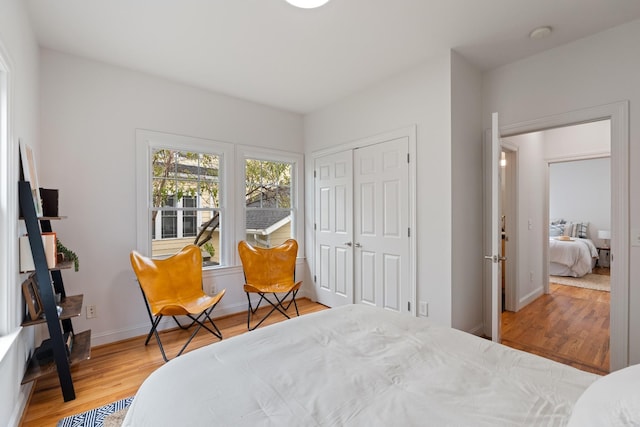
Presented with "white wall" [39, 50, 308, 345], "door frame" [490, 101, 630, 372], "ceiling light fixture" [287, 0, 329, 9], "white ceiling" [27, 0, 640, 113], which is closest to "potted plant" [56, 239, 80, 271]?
"white wall" [39, 50, 308, 345]

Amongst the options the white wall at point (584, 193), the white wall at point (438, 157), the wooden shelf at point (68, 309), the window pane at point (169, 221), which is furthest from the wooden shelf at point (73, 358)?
the white wall at point (584, 193)

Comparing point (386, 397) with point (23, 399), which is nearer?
point (386, 397)

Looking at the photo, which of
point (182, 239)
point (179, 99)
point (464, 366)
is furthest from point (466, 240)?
point (179, 99)

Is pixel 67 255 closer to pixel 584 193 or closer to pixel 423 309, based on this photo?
pixel 423 309

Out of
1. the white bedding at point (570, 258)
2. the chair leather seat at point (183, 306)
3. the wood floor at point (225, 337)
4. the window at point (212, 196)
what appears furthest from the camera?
the white bedding at point (570, 258)

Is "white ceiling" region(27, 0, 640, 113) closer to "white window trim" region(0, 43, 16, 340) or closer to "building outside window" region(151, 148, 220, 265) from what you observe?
"white window trim" region(0, 43, 16, 340)

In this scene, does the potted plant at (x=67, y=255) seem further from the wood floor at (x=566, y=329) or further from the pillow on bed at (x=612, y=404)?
the wood floor at (x=566, y=329)

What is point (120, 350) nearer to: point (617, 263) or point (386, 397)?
point (386, 397)

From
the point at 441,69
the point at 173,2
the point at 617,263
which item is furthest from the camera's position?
the point at 441,69

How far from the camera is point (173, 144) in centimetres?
323

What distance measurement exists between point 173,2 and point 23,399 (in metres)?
2.80

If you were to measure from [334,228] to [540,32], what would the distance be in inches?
108

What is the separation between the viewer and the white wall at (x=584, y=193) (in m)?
6.53

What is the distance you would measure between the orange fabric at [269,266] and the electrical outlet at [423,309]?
52.3 inches
